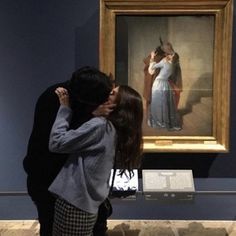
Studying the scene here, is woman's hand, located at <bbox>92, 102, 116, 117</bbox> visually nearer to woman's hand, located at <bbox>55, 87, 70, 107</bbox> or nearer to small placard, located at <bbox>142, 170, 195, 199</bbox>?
woman's hand, located at <bbox>55, 87, 70, 107</bbox>

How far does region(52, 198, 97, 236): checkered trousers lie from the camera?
215 centimetres

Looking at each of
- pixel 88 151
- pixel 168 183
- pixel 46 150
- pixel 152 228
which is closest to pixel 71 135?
pixel 88 151

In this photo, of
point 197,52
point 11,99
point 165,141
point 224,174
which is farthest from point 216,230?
point 11,99

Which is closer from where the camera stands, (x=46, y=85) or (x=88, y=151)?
(x=88, y=151)

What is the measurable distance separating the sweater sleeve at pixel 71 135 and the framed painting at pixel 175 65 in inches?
49.4

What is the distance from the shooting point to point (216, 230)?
3.52 meters

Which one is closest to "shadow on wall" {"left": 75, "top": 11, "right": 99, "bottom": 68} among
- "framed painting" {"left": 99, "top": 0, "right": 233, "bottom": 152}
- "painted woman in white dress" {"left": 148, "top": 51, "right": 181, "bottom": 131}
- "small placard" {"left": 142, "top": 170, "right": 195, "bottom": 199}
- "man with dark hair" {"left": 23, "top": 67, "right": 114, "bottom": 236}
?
"framed painting" {"left": 99, "top": 0, "right": 233, "bottom": 152}

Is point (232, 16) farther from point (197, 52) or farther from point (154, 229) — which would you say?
point (154, 229)

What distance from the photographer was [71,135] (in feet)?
6.82

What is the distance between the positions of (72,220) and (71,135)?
0.40 m

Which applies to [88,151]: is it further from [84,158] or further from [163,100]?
[163,100]

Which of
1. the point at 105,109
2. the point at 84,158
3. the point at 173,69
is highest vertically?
the point at 173,69

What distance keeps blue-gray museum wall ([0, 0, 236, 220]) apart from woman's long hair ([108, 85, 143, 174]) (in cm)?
121

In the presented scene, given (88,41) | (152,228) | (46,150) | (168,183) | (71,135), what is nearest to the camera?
(71,135)
